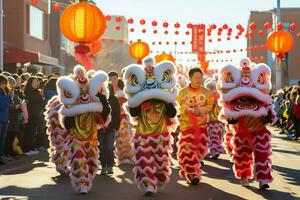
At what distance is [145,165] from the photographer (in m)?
9.12

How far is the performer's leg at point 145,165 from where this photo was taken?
29.8 feet

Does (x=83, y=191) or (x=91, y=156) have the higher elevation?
(x=91, y=156)

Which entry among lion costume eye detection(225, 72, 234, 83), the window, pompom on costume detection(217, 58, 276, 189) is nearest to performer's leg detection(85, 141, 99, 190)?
pompom on costume detection(217, 58, 276, 189)

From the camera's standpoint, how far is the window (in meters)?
37.8

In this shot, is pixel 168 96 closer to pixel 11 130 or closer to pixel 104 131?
pixel 104 131

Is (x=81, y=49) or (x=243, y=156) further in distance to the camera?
(x=81, y=49)

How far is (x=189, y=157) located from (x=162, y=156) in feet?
3.40

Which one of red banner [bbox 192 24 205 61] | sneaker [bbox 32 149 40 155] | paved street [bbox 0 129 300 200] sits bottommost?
paved street [bbox 0 129 300 200]

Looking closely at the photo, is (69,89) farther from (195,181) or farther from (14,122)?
(14,122)

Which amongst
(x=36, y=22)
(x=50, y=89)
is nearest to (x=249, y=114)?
(x=50, y=89)

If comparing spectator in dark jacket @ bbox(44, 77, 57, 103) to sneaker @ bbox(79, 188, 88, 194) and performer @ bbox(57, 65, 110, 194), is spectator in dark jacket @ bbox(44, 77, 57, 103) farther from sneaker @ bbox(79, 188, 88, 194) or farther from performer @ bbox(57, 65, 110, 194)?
sneaker @ bbox(79, 188, 88, 194)

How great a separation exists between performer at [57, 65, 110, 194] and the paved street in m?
0.35

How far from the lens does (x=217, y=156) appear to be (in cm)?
1477

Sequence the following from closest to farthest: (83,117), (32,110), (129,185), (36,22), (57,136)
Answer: (83,117), (129,185), (57,136), (32,110), (36,22)
